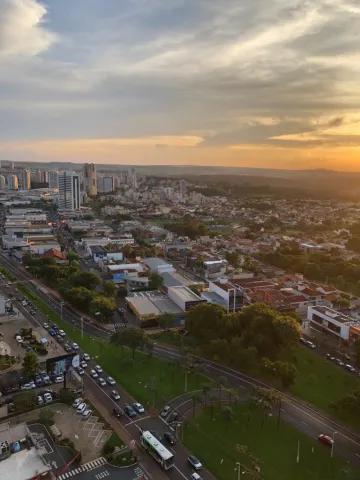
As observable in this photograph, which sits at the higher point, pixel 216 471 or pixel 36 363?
pixel 36 363

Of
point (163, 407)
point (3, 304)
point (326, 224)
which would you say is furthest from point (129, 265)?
point (326, 224)

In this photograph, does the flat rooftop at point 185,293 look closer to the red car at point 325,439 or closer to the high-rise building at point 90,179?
the red car at point 325,439

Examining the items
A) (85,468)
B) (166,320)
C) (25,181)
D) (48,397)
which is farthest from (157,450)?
(25,181)

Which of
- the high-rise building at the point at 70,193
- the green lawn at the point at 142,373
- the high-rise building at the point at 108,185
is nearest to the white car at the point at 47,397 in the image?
the green lawn at the point at 142,373

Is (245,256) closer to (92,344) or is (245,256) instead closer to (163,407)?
(92,344)

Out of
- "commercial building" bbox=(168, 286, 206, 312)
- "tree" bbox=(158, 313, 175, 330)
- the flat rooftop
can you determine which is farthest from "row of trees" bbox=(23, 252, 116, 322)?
the flat rooftop

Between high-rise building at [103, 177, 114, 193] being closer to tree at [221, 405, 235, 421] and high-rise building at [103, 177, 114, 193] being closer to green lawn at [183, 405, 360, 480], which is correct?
green lawn at [183, 405, 360, 480]
